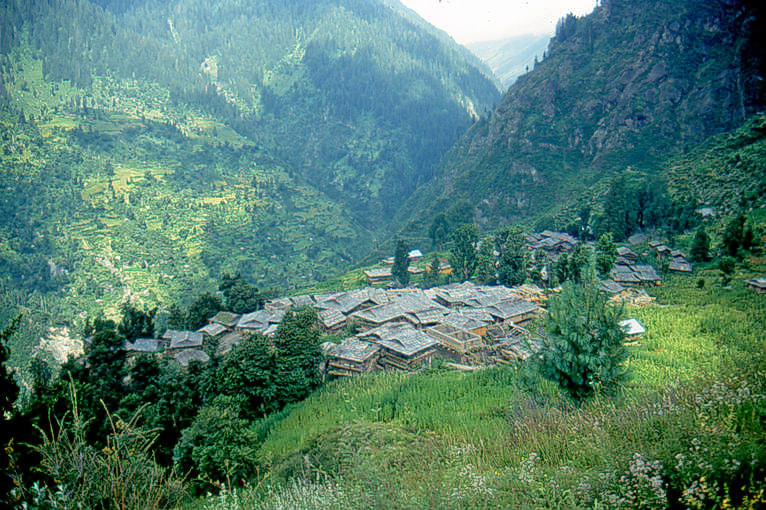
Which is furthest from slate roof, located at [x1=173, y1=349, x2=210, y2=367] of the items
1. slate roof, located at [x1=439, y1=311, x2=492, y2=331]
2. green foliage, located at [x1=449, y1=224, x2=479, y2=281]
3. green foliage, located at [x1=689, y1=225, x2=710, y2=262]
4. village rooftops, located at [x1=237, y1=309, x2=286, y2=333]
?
green foliage, located at [x1=689, y1=225, x2=710, y2=262]

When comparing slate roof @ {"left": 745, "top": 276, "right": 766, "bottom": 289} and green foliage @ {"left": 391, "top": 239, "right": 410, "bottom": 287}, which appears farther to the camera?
green foliage @ {"left": 391, "top": 239, "right": 410, "bottom": 287}

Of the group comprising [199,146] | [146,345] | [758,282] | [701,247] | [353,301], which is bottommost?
[146,345]

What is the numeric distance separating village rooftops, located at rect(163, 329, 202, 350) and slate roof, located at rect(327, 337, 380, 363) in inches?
707

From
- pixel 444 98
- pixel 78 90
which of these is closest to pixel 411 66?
pixel 444 98

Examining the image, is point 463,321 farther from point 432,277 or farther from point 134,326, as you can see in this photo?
point 134,326

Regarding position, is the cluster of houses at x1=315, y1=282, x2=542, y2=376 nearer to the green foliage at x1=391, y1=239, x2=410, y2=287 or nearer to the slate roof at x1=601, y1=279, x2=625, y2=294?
the slate roof at x1=601, y1=279, x2=625, y2=294

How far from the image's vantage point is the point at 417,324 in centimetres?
3266

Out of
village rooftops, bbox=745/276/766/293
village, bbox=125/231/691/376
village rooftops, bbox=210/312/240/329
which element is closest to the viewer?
village, bbox=125/231/691/376

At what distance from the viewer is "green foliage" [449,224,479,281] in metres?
51.9

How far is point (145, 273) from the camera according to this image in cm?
7794

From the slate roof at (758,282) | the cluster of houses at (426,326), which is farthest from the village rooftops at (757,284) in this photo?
the cluster of houses at (426,326)

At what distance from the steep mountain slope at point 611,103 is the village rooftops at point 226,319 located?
5205 centimetres

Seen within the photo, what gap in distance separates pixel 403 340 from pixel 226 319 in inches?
904

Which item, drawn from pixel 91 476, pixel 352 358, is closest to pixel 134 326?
pixel 352 358
